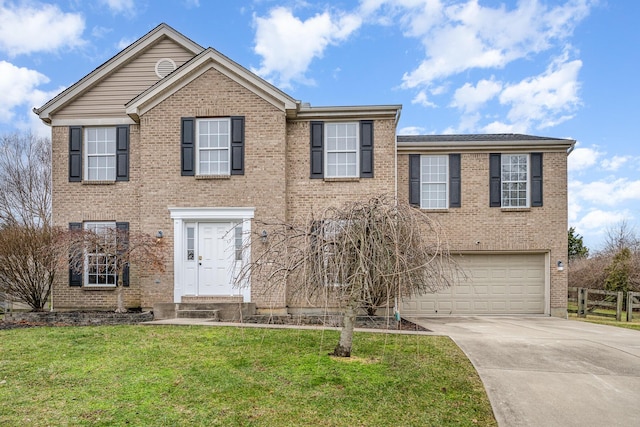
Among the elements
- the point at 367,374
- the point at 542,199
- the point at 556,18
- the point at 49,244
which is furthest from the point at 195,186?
the point at 556,18

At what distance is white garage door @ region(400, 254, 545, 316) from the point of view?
42.9 feet

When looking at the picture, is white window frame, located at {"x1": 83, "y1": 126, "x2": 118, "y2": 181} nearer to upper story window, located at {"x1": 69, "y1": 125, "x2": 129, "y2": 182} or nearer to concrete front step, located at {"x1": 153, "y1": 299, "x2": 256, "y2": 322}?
upper story window, located at {"x1": 69, "y1": 125, "x2": 129, "y2": 182}

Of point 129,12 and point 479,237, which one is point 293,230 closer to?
point 479,237

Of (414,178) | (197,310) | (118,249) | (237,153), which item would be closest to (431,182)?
(414,178)

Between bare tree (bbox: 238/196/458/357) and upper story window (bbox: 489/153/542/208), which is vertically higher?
upper story window (bbox: 489/153/542/208)

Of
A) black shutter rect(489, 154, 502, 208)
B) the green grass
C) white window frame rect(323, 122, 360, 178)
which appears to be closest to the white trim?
white window frame rect(323, 122, 360, 178)

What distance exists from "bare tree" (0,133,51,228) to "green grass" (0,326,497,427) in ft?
77.3

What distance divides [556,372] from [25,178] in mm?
32383

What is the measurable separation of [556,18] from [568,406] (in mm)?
11508

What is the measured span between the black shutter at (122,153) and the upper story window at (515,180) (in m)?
11.9

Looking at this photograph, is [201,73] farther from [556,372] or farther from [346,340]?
[556,372]

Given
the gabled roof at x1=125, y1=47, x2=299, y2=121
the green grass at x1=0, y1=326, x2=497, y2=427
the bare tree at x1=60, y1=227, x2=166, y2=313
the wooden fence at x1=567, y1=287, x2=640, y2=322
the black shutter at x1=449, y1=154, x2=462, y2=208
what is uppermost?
the gabled roof at x1=125, y1=47, x2=299, y2=121

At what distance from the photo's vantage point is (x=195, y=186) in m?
11.6

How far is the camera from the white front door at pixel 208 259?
11.5 m
